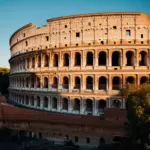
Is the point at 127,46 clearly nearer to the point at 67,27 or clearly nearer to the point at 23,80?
the point at 67,27

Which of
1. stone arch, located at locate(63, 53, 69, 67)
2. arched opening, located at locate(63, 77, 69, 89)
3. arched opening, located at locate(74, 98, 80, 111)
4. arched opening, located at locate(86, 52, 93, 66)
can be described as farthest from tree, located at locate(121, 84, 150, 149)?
stone arch, located at locate(63, 53, 69, 67)

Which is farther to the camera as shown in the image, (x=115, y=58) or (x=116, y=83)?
(x=115, y=58)

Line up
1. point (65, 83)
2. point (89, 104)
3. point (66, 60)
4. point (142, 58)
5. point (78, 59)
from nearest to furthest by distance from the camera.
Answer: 1. point (142, 58)
2. point (89, 104)
3. point (78, 59)
4. point (65, 83)
5. point (66, 60)

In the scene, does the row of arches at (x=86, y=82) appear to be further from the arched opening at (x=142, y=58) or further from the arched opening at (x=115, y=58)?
the arched opening at (x=115, y=58)

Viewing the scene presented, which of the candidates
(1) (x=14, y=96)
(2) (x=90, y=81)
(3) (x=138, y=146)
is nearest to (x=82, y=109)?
(2) (x=90, y=81)

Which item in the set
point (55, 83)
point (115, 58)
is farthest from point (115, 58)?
point (55, 83)

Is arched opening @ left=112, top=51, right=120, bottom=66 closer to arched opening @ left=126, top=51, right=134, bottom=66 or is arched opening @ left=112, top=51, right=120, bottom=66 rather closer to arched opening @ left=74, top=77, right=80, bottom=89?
arched opening @ left=126, top=51, right=134, bottom=66

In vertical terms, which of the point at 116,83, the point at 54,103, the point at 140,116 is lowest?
the point at 54,103

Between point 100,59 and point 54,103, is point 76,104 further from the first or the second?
point 100,59

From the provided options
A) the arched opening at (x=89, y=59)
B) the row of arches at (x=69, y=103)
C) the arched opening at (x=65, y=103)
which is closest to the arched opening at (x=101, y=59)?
the arched opening at (x=89, y=59)
